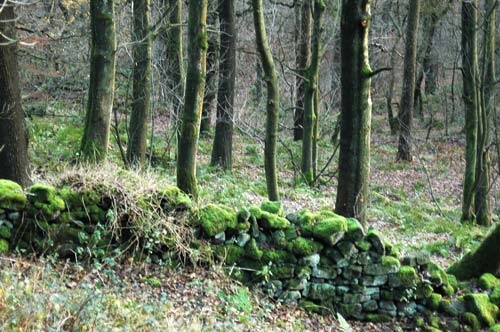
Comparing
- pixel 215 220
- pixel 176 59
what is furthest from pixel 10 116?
pixel 176 59

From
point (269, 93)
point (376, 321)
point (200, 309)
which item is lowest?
point (376, 321)

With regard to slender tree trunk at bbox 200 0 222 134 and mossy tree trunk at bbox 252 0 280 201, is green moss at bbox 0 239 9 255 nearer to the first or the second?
mossy tree trunk at bbox 252 0 280 201

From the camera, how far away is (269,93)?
1055 cm

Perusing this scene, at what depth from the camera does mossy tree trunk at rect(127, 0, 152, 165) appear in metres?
12.8

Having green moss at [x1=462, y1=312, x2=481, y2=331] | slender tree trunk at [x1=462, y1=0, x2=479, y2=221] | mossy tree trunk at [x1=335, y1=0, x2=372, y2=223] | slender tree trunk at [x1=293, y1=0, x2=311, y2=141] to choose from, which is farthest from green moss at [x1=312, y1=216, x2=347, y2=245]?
slender tree trunk at [x1=293, y1=0, x2=311, y2=141]

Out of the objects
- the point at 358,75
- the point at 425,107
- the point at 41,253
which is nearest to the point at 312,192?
the point at 358,75

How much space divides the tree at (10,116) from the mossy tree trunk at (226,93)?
25.9 ft

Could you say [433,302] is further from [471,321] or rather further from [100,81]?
[100,81]

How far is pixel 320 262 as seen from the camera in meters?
7.50

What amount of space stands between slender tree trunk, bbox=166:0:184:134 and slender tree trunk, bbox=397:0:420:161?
29.0ft

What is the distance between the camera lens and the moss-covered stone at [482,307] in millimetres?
7703

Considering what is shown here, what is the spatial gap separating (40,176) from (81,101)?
8.99m

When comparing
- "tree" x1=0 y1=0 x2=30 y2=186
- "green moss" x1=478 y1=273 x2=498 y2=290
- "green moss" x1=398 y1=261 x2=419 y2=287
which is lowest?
"green moss" x1=478 y1=273 x2=498 y2=290

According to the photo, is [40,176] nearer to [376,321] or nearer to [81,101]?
[376,321]
